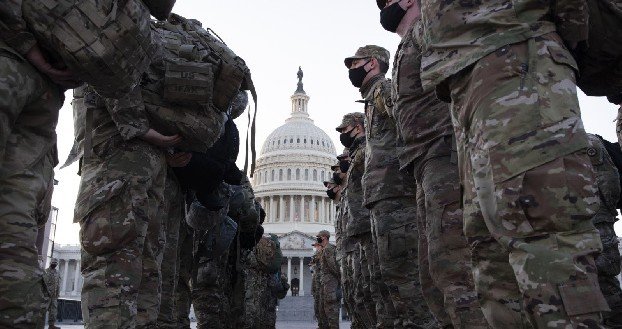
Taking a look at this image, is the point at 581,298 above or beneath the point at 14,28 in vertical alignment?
beneath

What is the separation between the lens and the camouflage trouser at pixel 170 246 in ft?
13.4

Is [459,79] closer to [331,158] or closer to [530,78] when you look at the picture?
[530,78]

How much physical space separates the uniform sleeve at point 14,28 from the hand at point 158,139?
1191 millimetres

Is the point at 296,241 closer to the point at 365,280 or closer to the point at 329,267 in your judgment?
the point at 329,267

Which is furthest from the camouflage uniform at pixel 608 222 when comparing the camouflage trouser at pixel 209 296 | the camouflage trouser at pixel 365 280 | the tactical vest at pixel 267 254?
the tactical vest at pixel 267 254

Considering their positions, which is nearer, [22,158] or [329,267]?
[22,158]

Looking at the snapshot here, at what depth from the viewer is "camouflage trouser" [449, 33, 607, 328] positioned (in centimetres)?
137

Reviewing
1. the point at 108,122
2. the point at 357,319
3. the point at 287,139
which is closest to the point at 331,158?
the point at 287,139

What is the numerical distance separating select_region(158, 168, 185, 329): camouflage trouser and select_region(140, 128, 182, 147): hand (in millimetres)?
660

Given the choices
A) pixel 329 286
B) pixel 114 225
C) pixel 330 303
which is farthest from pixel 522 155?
pixel 329 286

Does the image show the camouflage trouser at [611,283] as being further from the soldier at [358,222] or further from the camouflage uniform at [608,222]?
the soldier at [358,222]

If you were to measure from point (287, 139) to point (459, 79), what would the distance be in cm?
8176

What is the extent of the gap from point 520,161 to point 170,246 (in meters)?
3.40

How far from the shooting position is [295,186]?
7925 centimetres
